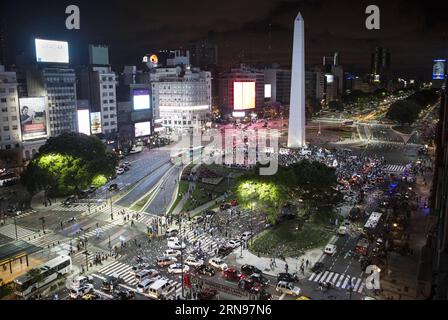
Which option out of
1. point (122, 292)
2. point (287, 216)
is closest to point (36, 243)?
point (122, 292)

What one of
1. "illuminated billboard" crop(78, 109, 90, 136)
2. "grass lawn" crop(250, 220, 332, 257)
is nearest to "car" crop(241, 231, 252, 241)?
"grass lawn" crop(250, 220, 332, 257)

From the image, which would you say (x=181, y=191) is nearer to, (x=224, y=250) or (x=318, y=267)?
(x=224, y=250)

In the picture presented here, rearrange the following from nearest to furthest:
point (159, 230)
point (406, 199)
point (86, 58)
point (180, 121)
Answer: point (159, 230) → point (406, 199) → point (86, 58) → point (180, 121)

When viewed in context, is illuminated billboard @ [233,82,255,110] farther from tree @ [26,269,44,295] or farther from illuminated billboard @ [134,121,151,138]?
tree @ [26,269,44,295]

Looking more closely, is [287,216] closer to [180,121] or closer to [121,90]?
[121,90]
